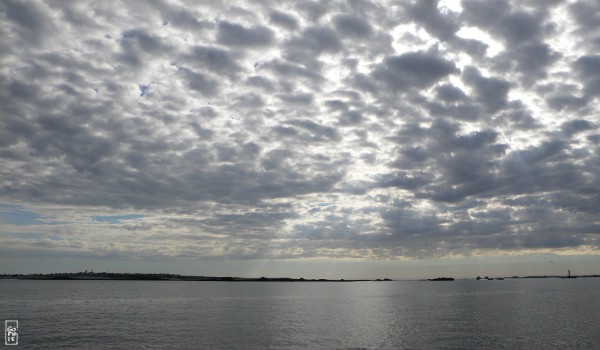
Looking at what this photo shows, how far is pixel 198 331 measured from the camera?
7350 centimetres

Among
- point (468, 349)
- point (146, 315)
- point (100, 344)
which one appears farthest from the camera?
point (146, 315)

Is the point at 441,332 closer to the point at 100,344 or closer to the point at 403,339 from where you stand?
the point at 403,339

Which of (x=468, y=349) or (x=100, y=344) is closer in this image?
(x=468, y=349)

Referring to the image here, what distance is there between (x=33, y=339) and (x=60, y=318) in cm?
3137

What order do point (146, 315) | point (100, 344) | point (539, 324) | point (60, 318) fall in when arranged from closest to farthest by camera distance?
Result: point (100, 344) → point (539, 324) → point (60, 318) → point (146, 315)

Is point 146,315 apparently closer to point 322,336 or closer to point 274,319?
point 274,319

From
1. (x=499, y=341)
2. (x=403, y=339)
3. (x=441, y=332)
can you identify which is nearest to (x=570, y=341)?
(x=499, y=341)

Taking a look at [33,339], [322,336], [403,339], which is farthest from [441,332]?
[33,339]

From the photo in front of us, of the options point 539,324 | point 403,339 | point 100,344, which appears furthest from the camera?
point 539,324

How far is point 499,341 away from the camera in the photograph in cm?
6209

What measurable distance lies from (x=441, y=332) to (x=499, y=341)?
1055 centimetres

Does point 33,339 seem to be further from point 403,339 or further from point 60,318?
point 403,339

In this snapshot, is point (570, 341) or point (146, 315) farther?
point (146, 315)

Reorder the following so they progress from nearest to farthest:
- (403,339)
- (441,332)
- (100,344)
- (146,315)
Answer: (100,344)
(403,339)
(441,332)
(146,315)
